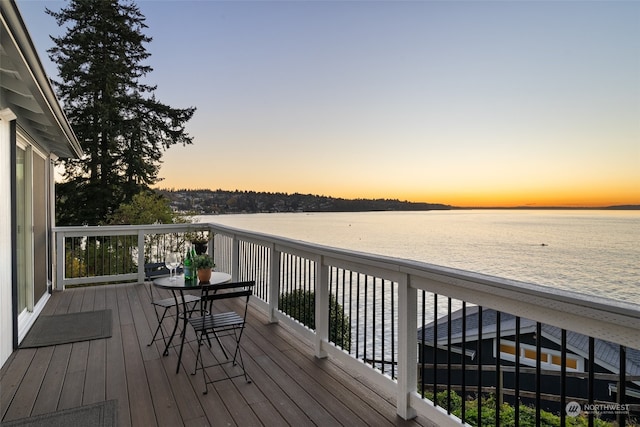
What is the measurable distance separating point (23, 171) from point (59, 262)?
7.52ft

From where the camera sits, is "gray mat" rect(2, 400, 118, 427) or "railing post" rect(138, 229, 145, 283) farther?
"railing post" rect(138, 229, 145, 283)

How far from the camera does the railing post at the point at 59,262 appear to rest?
6363 millimetres

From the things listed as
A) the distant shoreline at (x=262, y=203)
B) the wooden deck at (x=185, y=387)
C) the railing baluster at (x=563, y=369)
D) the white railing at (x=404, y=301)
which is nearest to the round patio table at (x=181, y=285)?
the wooden deck at (x=185, y=387)

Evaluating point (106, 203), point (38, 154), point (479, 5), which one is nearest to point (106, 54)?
point (106, 203)

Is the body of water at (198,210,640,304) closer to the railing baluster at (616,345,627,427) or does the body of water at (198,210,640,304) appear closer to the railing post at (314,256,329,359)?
the railing post at (314,256,329,359)

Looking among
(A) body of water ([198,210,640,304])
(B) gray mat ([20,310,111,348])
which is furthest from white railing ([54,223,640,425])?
(A) body of water ([198,210,640,304])

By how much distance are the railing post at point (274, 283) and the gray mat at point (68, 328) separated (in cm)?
179

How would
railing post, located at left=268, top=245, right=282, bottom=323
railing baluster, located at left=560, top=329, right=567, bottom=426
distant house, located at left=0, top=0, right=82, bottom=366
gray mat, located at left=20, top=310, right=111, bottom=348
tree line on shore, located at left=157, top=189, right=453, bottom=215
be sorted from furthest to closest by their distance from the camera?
tree line on shore, located at left=157, top=189, right=453, bottom=215 < railing post, located at left=268, top=245, right=282, bottom=323 < gray mat, located at left=20, top=310, right=111, bottom=348 < distant house, located at left=0, top=0, right=82, bottom=366 < railing baluster, located at left=560, top=329, right=567, bottom=426

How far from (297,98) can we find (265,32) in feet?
10.7

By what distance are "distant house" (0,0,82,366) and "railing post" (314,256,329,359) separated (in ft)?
8.77

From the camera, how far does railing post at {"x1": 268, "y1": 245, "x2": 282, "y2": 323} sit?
4449mm

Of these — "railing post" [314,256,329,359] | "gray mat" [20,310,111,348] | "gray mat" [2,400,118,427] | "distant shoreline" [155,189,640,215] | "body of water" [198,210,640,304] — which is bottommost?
"body of water" [198,210,640,304]

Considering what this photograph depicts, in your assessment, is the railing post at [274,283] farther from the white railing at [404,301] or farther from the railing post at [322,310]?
the railing post at [322,310]

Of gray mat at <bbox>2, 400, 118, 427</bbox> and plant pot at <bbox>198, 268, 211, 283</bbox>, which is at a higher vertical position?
plant pot at <bbox>198, 268, 211, 283</bbox>
